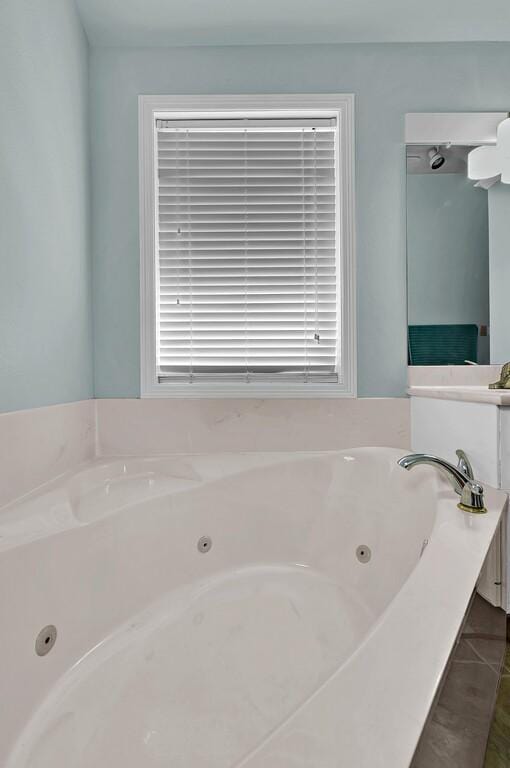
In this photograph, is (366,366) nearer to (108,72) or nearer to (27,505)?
(27,505)

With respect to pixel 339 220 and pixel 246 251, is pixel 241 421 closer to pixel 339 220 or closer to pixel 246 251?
pixel 246 251

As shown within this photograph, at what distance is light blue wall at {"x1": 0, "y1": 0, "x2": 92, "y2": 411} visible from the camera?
1108 millimetres

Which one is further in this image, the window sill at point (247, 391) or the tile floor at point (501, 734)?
the window sill at point (247, 391)

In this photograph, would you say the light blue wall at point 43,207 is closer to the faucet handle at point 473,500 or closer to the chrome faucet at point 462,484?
the chrome faucet at point 462,484

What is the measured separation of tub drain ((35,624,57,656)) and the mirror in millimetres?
1703

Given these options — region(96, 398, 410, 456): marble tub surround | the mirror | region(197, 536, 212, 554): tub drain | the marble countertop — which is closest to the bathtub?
region(197, 536, 212, 554): tub drain

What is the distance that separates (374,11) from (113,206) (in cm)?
134

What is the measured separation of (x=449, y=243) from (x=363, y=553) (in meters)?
1.37

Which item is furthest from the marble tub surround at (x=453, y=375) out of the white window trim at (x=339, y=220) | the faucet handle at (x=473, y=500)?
the faucet handle at (x=473, y=500)

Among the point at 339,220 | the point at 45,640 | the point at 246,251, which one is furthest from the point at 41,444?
the point at 339,220

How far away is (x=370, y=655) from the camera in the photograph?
0.47 meters

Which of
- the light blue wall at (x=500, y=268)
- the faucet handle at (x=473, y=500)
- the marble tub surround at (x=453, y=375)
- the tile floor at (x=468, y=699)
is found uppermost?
the light blue wall at (x=500, y=268)

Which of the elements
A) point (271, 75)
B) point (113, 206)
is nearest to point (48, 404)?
point (113, 206)

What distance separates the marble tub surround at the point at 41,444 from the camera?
1.08 metres
